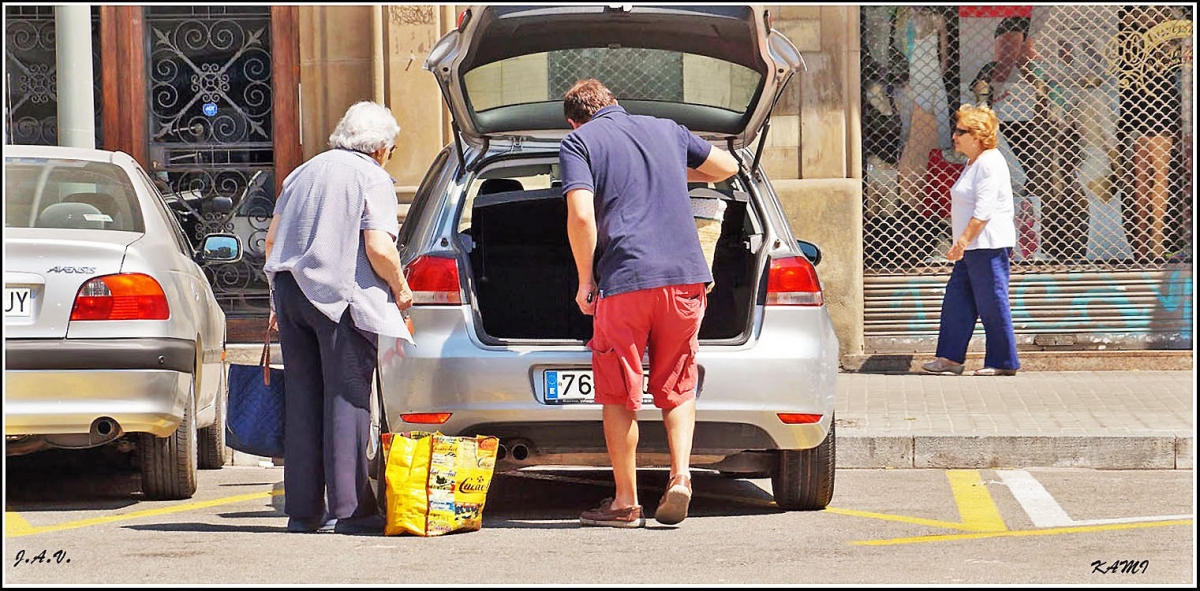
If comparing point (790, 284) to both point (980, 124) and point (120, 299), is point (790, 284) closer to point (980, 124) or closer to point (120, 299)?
point (120, 299)

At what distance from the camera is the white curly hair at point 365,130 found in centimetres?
648

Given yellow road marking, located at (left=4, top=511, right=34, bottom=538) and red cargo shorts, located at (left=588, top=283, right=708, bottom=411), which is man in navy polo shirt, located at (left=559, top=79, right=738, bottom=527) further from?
yellow road marking, located at (left=4, top=511, right=34, bottom=538)

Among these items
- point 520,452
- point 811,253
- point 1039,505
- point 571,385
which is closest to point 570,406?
point 571,385

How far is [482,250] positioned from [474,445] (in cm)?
134

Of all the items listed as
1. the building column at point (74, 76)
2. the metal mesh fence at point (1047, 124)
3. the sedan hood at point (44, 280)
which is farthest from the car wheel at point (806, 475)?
the metal mesh fence at point (1047, 124)

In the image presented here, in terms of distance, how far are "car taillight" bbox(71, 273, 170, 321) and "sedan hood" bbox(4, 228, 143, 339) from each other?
33mm

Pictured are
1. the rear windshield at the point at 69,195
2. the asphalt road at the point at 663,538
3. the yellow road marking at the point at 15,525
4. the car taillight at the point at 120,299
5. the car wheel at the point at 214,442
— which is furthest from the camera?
the car wheel at the point at 214,442

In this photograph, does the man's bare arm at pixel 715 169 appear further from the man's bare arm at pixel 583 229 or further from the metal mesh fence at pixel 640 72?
the metal mesh fence at pixel 640 72

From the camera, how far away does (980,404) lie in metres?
10.1

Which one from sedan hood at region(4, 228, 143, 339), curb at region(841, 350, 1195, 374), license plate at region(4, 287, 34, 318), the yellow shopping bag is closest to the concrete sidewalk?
curb at region(841, 350, 1195, 374)

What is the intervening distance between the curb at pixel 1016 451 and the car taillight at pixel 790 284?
2043 millimetres

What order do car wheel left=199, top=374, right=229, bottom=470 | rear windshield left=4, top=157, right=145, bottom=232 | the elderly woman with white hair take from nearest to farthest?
the elderly woman with white hair, rear windshield left=4, top=157, right=145, bottom=232, car wheel left=199, top=374, right=229, bottom=470

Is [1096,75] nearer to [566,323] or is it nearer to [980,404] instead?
[980,404]

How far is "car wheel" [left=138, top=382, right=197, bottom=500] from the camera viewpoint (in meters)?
7.35
